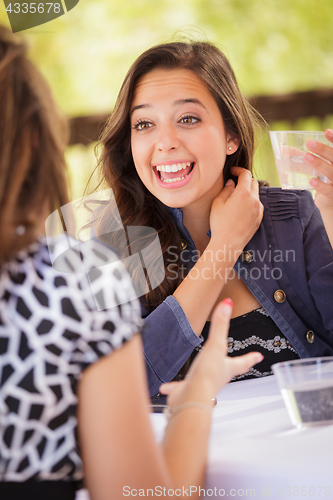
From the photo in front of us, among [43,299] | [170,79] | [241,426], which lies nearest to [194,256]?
[170,79]

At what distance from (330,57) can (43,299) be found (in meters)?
6.11

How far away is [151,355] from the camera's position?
1.10 metres

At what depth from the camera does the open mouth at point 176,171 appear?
1263 mm

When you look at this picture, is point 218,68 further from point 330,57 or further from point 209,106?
point 330,57

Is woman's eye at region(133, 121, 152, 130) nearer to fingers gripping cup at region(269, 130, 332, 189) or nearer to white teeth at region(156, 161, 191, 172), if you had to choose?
white teeth at region(156, 161, 191, 172)

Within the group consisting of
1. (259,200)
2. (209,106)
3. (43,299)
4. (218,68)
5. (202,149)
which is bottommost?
(43,299)

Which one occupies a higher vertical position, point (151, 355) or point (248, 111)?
point (248, 111)

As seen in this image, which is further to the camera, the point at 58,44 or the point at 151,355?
the point at 58,44

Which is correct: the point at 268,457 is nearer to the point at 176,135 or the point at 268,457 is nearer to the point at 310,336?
the point at 310,336

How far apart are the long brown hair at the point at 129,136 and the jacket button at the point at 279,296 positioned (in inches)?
10.1

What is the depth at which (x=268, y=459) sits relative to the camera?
630mm

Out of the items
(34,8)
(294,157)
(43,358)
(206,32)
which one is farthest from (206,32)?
(43,358)

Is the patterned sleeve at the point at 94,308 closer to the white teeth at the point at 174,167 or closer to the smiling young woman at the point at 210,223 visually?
the smiling young woman at the point at 210,223

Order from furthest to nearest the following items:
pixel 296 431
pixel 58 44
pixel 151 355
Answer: pixel 58 44, pixel 151 355, pixel 296 431
